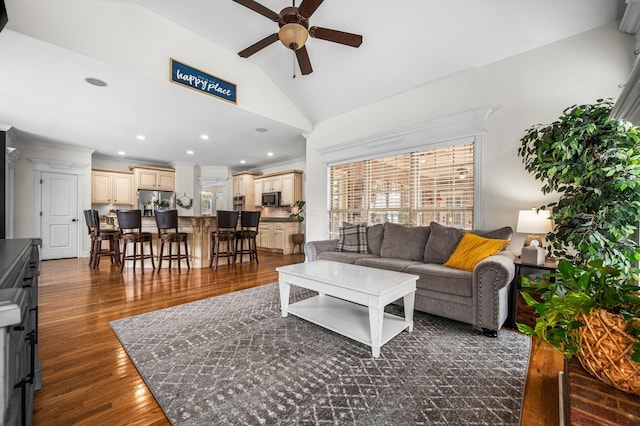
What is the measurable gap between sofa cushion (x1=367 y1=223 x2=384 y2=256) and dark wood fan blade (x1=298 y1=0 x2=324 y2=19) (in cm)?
269

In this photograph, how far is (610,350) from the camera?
78 centimetres

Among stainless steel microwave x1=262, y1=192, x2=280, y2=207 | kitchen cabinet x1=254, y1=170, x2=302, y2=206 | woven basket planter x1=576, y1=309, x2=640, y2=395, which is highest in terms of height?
kitchen cabinet x1=254, y1=170, x2=302, y2=206

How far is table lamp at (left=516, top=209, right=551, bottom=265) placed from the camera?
2523mm

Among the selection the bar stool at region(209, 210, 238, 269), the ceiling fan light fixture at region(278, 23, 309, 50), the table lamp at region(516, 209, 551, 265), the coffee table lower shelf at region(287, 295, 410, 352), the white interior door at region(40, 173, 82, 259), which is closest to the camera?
the coffee table lower shelf at region(287, 295, 410, 352)

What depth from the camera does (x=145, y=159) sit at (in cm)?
782

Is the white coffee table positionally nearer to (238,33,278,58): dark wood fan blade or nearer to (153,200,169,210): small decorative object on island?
(238,33,278,58): dark wood fan blade

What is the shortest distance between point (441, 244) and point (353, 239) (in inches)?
47.9

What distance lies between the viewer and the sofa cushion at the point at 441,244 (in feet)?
10.3

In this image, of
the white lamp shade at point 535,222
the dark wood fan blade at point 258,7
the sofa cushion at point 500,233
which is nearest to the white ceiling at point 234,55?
the dark wood fan blade at point 258,7

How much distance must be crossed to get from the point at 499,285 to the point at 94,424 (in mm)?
2826

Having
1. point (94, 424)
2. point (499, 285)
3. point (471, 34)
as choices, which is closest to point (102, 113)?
point (94, 424)

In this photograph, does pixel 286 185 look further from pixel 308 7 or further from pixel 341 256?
pixel 308 7

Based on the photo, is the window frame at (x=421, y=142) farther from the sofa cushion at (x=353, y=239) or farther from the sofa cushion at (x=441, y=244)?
the sofa cushion at (x=353, y=239)

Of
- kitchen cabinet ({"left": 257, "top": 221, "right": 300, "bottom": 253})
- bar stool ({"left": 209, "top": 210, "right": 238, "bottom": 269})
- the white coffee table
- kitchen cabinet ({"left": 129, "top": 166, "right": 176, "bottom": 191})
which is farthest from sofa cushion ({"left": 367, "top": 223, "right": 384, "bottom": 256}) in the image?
kitchen cabinet ({"left": 129, "top": 166, "right": 176, "bottom": 191})
